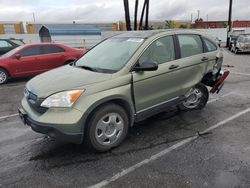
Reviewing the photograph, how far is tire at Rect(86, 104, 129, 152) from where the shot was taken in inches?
141

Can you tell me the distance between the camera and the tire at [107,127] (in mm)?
3589

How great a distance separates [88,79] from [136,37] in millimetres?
1360

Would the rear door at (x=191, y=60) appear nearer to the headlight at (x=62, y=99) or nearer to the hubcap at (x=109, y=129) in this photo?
the hubcap at (x=109, y=129)

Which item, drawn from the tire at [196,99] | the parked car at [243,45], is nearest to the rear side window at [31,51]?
the tire at [196,99]

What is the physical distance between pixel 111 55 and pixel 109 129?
4.31 ft

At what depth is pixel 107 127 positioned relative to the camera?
3.79 metres

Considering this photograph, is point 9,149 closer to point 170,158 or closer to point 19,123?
point 19,123

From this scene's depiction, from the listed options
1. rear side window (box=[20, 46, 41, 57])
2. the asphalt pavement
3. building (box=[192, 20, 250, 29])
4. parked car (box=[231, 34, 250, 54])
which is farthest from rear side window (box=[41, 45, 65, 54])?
building (box=[192, 20, 250, 29])

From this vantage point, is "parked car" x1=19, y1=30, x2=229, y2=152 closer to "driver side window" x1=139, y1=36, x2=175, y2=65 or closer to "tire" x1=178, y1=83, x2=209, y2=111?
"driver side window" x1=139, y1=36, x2=175, y2=65

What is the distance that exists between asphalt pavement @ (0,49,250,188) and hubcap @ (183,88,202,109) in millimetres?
268

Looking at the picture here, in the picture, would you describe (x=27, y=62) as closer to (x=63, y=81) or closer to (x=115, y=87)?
(x=63, y=81)

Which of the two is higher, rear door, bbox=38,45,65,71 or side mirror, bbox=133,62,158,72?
side mirror, bbox=133,62,158,72

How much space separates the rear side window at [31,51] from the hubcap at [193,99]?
22.4 ft

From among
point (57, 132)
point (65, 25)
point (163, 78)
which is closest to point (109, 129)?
point (57, 132)
